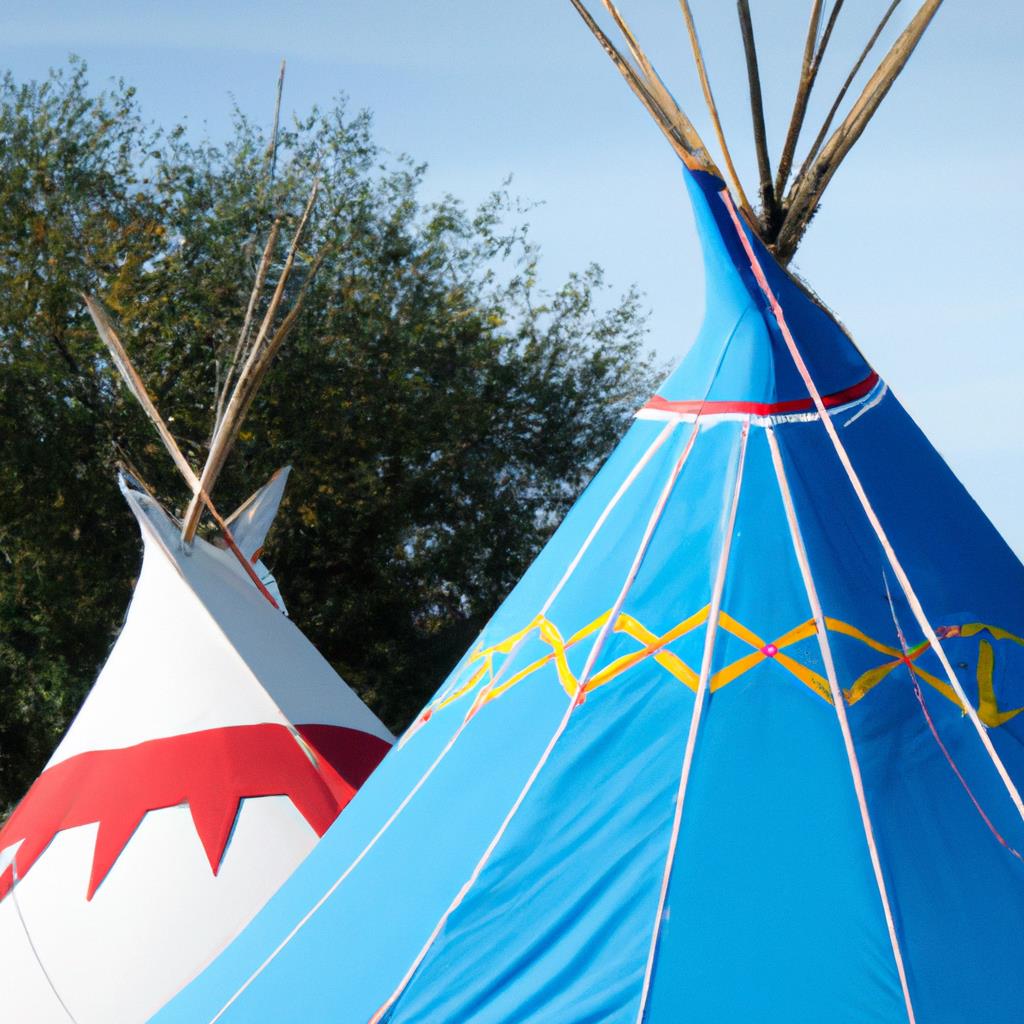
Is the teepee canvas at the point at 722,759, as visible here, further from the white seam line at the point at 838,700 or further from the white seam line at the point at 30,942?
the white seam line at the point at 30,942

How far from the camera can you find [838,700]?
3115 mm

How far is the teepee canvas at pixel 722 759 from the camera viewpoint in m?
2.86

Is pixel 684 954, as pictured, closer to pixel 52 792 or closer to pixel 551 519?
pixel 52 792

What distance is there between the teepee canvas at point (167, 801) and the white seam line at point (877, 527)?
9.32 feet

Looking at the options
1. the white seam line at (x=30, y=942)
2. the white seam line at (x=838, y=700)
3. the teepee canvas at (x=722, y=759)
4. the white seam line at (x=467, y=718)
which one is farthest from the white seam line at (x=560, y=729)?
the white seam line at (x=30, y=942)

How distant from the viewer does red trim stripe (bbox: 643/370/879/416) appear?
3486mm

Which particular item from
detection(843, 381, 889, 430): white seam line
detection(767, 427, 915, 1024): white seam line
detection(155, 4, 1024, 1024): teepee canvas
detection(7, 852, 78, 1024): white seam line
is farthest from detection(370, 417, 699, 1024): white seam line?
detection(7, 852, 78, 1024): white seam line

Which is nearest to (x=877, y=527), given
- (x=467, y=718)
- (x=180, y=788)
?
(x=467, y=718)

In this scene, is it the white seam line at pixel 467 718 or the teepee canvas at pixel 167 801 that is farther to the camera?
the teepee canvas at pixel 167 801

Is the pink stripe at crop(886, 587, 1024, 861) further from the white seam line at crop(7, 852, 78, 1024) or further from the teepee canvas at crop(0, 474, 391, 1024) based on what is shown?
the white seam line at crop(7, 852, 78, 1024)

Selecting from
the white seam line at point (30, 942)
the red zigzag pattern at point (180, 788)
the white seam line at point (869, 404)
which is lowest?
the white seam line at point (30, 942)

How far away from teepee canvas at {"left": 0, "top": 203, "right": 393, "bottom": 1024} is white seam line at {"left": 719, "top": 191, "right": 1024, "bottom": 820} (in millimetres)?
2842

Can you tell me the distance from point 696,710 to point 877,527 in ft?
2.20

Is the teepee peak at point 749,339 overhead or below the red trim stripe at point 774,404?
overhead
